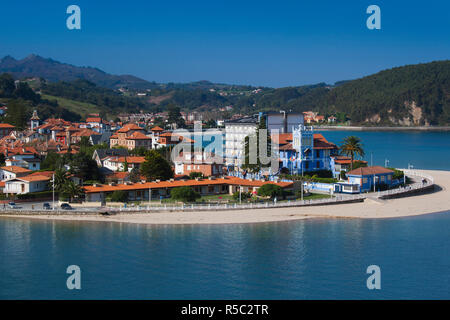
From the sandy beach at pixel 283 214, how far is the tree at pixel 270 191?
7.62ft

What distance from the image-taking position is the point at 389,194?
145ft

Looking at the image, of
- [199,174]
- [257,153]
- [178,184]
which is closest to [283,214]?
[178,184]

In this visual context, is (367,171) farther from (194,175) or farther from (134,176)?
(134,176)

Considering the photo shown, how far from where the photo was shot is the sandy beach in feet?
120

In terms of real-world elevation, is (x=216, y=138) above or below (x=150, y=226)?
above

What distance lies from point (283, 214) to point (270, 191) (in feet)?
12.1

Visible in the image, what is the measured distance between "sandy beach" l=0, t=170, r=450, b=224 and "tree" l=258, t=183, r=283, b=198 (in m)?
2.32

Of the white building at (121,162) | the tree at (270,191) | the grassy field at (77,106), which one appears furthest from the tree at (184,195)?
the grassy field at (77,106)

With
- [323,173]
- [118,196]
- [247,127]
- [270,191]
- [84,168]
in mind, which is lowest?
[118,196]

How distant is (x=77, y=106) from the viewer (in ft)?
464

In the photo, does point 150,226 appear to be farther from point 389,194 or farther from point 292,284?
point 389,194

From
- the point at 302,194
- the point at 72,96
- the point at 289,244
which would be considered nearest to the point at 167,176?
the point at 302,194
